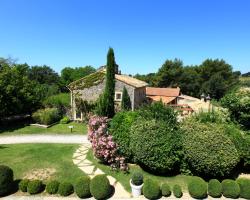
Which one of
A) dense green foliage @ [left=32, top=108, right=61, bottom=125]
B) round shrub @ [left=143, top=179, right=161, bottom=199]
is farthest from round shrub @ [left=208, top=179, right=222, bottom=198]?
dense green foliage @ [left=32, top=108, right=61, bottom=125]

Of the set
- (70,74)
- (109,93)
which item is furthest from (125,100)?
(70,74)

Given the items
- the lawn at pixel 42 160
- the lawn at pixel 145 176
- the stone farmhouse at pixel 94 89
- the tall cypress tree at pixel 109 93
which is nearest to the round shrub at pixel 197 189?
the lawn at pixel 145 176

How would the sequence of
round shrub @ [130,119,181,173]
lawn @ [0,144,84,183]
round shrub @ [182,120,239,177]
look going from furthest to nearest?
lawn @ [0,144,84,183] → round shrub @ [130,119,181,173] → round shrub @ [182,120,239,177]

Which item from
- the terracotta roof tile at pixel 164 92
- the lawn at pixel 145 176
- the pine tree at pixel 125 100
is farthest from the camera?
the terracotta roof tile at pixel 164 92

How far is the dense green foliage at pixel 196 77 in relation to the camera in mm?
56584

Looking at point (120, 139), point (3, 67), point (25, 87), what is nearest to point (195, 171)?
point (120, 139)

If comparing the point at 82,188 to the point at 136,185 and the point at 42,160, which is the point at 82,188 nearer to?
the point at 136,185

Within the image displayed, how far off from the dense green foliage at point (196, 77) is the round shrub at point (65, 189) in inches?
2023

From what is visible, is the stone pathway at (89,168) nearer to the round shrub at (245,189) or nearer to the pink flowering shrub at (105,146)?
the pink flowering shrub at (105,146)

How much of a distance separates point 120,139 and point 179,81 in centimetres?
4903

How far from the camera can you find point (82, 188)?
10086mm

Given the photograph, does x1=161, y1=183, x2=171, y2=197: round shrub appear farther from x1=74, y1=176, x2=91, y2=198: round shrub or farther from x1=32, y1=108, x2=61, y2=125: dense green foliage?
x1=32, y1=108, x2=61, y2=125: dense green foliage

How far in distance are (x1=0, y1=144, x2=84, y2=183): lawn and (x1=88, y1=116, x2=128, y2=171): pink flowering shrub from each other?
1612mm

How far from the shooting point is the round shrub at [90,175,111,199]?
32.7ft
